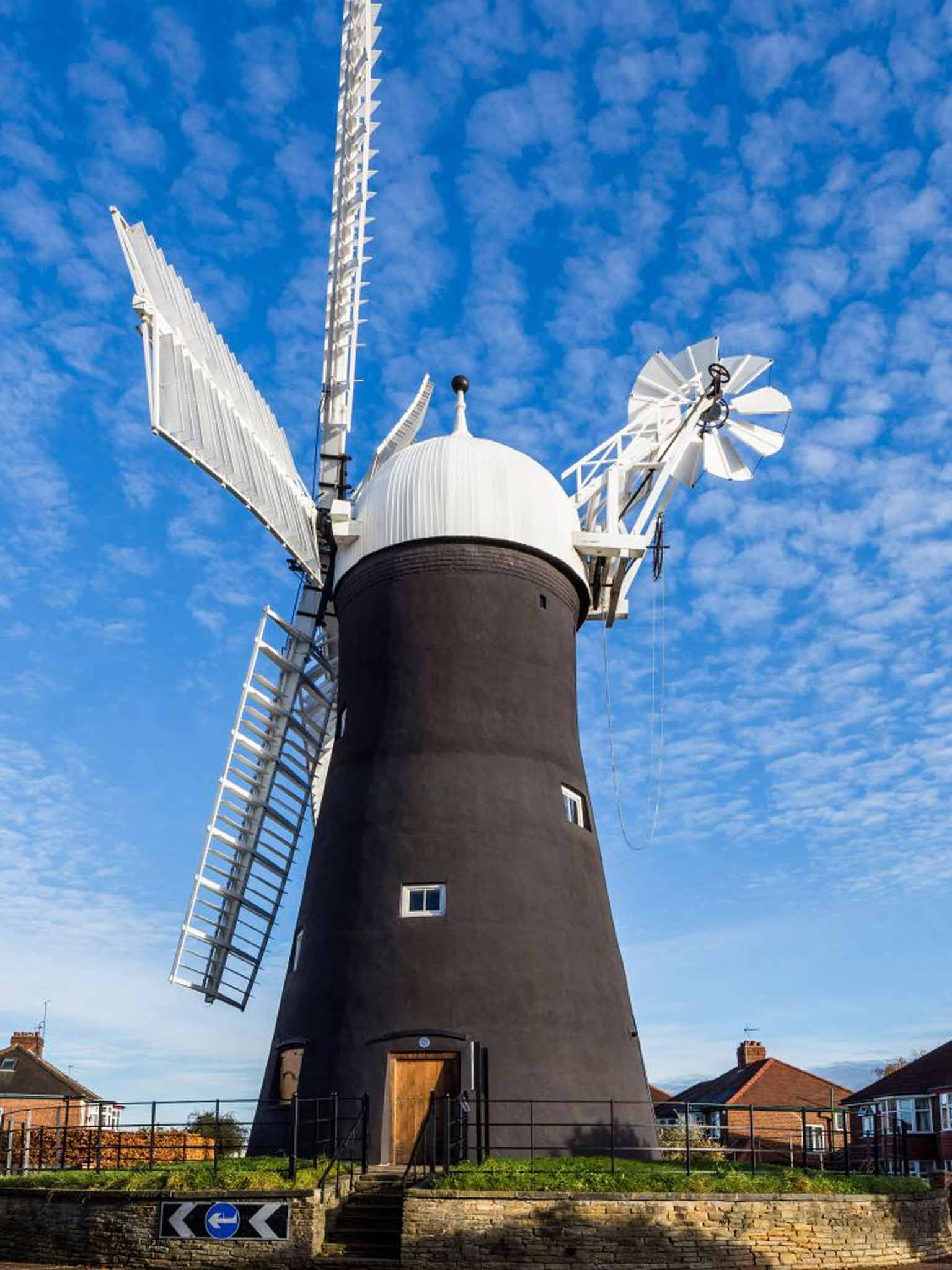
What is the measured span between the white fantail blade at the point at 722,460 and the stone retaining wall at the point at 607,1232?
13.9 metres

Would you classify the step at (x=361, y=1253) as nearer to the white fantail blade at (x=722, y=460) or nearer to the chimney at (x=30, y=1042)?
the white fantail blade at (x=722, y=460)

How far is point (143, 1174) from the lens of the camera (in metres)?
16.8

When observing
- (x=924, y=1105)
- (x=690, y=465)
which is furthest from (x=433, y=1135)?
(x=924, y=1105)

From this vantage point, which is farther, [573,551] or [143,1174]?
[573,551]

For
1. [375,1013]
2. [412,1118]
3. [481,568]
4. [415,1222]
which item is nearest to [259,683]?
[481,568]

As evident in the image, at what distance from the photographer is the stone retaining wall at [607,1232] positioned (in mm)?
14875

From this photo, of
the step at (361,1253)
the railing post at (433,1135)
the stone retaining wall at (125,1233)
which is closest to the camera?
the step at (361,1253)

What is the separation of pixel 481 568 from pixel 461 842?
4.76 meters

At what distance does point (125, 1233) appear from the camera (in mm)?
16156

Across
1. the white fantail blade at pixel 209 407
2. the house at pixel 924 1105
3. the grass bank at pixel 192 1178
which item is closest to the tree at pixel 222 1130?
the grass bank at pixel 192 1178

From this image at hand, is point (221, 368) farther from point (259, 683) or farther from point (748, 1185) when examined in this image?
point (748, 1185)

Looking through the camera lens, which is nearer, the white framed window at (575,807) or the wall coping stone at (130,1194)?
the wall coping stone at (130,1194)

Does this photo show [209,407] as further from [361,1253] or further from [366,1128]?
[361,1253]

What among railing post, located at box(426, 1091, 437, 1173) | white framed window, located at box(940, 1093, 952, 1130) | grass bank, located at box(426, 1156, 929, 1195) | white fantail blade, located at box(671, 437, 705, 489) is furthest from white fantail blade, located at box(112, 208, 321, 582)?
white framed window, located at box(940, 1093, 952, 1130)
